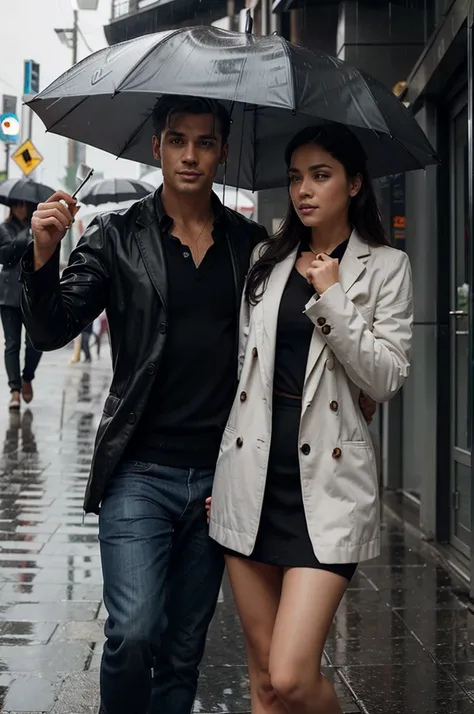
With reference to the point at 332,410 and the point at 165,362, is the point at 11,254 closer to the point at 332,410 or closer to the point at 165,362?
the point at 165,362

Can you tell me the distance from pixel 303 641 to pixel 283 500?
43 centimetres

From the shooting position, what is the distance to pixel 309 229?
3.61 metres

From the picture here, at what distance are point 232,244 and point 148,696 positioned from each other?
1459mm

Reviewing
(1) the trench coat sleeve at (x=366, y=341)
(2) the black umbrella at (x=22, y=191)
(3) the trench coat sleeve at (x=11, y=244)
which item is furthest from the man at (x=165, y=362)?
(2) the black umbrella at (x=22, y=191)

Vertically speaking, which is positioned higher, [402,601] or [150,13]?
[150,13]

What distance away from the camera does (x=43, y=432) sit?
1130cm

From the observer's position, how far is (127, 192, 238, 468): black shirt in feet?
11.1

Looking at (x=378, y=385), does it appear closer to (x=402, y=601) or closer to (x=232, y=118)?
(x=232, y=118)

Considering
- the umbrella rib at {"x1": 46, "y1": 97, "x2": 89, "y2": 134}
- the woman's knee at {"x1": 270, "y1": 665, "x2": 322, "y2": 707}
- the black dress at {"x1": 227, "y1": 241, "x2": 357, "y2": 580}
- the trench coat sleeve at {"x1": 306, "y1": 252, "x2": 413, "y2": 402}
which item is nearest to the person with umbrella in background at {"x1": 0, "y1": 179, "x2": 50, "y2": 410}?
the umbrella rib at {"x1": 46, "y1": 97, "x2": 89, "y2": 134}

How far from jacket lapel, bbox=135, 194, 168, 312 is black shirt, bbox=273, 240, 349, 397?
1.23ft

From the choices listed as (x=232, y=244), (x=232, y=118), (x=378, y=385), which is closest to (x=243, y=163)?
(x=232, y=118)

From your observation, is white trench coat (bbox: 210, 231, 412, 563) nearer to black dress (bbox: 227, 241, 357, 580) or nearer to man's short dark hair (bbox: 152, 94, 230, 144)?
black dress (bbox: 227, 241, 357, 580)

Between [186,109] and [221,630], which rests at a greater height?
[186,109]

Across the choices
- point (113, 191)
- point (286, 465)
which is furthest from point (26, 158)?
point (286, 465)
